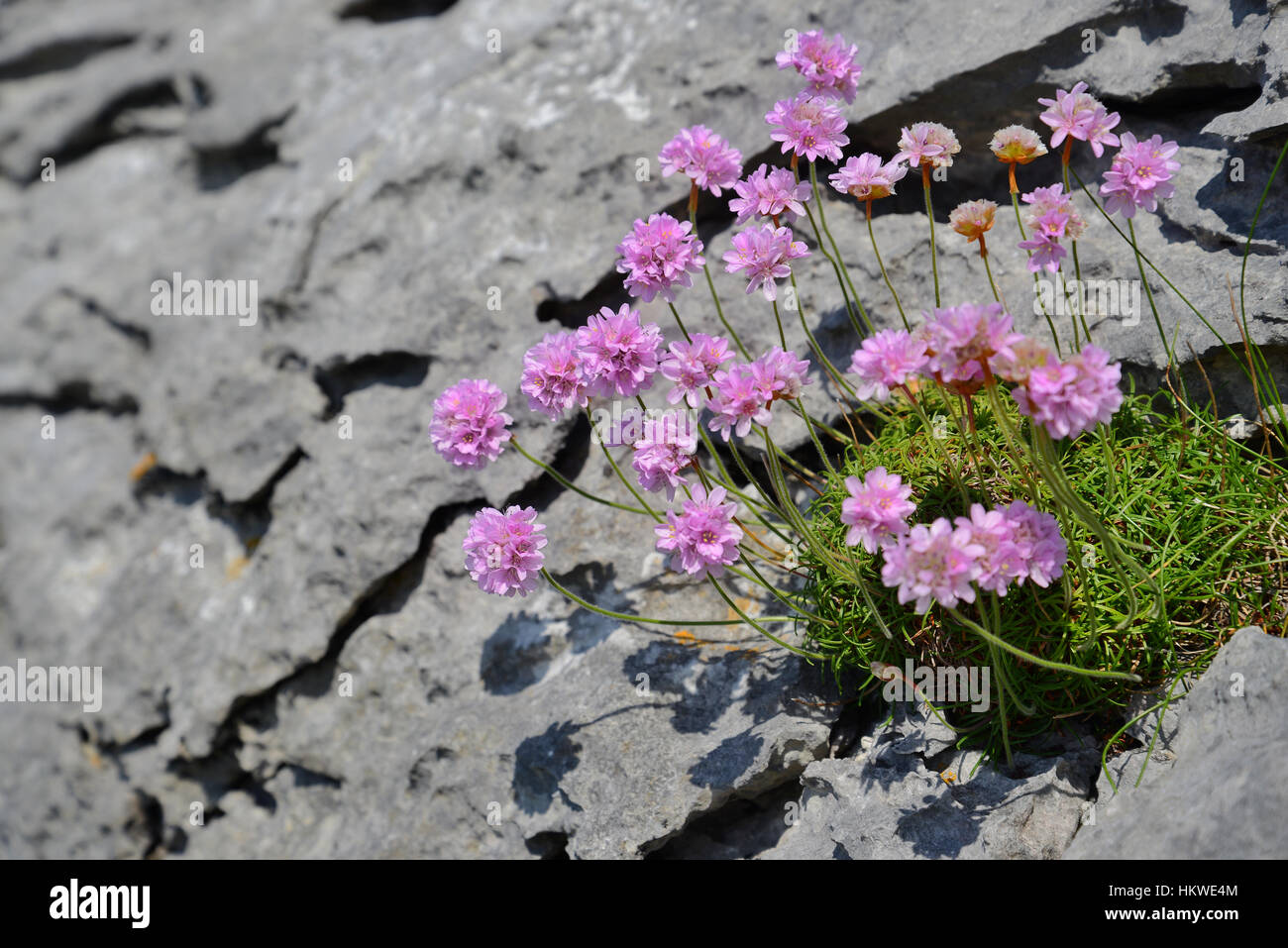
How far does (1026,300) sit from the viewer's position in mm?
4441

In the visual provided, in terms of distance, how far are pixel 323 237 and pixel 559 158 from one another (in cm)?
174

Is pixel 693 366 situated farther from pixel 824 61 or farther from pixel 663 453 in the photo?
pixel 824 61

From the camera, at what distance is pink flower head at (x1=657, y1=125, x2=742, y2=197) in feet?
12.8

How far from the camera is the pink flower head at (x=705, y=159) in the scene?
154 inches

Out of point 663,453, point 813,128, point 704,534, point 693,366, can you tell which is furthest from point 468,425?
point 813,128

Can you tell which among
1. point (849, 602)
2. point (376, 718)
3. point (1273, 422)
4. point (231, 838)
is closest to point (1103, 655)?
point (849, 602)

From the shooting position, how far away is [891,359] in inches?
116

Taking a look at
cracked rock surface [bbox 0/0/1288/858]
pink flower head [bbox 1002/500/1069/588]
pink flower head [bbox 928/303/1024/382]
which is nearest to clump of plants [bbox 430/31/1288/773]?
pink flower head [bbox 1002/500/1069/588]

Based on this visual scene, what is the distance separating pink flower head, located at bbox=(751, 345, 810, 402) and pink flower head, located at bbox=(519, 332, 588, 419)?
69 centimetres

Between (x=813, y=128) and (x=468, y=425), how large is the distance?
1.76 m

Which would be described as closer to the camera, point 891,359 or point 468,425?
point 891,359

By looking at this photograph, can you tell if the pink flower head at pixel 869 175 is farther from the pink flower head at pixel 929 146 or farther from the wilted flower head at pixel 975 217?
the wilted flower head at pixel 975 217

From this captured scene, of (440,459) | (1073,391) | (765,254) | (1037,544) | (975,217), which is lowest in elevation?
(440,459)

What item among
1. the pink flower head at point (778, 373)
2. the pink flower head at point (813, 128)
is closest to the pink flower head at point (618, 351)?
the pink flower head at point (778, 373)
